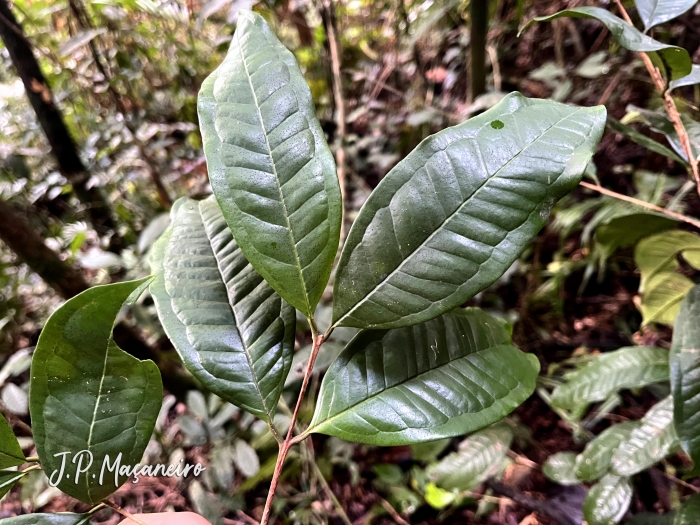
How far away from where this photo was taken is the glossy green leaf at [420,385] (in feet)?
1.17

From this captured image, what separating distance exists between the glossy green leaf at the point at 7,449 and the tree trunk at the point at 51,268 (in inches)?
24.1

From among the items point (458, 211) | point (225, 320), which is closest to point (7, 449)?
point (225, 320)

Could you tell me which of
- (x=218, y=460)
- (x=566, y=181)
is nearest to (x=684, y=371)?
(x=566, y=181)

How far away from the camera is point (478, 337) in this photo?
0.43m

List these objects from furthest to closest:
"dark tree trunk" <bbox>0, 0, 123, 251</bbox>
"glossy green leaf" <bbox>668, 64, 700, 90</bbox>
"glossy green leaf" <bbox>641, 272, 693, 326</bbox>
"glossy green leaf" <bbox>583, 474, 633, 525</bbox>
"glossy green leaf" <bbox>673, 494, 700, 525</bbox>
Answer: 1. "dark tree trunk" <bbox>0, 0, 123, 251</bbox>
2. "glossy green leaf" <bbox>641, 272, 693, 326</bbox>
3. "glossy green leaf" <bbox>583, 474, 633, 525</bbox>
4. "glossy green leaf" <bbox>673, 494, 700, 525</bbox>
5. "glossy green leaf" <bbox>668, 64, 700, 90</bbox>

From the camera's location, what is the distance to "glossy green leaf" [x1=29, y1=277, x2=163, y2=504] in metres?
0.32

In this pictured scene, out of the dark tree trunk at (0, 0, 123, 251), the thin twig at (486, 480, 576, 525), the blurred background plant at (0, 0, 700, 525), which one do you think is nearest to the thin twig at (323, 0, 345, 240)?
the blurred background plant at (0, 0, 700, 525)

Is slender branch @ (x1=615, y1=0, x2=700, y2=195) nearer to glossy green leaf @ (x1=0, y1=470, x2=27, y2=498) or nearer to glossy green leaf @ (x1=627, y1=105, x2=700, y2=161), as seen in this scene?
glossy green leaf @ (x1=627, y1=105, x2=700, y2=161)

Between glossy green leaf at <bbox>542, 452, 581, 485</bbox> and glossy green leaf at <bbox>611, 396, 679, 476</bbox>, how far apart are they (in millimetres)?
145

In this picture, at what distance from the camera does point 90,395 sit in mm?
337

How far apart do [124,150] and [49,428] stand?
69.7 inches

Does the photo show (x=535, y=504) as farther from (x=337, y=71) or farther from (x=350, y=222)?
(x=337, y=71)

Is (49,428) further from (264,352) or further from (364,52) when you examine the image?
(364,52)

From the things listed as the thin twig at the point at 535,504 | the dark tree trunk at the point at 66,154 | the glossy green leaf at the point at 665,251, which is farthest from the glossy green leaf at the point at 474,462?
the dark tree trunk at the point at 66,154
